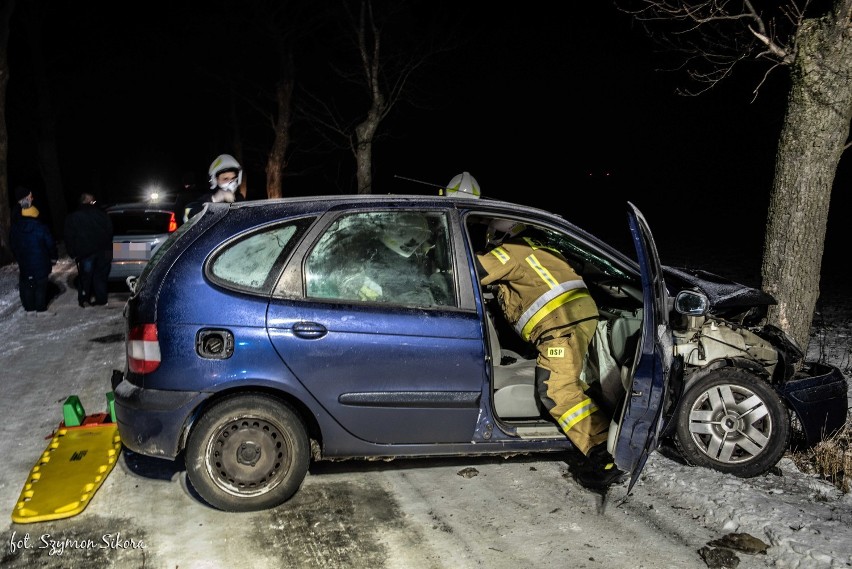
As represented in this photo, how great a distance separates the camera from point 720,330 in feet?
14.4

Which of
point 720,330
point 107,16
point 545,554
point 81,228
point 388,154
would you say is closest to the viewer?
point 545,554

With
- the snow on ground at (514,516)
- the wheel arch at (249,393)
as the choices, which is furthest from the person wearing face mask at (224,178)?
the wheel arch at (249,393)

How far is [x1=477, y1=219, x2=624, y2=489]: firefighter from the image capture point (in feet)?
13.7

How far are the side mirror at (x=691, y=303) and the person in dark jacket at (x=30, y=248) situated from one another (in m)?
8.52

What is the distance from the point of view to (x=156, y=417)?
3.74m

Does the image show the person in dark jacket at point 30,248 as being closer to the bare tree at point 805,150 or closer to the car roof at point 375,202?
the car roof at point 375,202

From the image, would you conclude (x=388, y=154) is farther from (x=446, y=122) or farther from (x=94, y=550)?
(x=94, y=550)

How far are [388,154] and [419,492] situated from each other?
40919 millimetres

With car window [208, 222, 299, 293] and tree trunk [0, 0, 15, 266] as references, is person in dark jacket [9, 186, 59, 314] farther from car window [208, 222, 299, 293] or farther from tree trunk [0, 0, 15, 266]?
car window [208, 222, 299, 293]

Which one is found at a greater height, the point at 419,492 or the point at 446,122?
the point at 446,122

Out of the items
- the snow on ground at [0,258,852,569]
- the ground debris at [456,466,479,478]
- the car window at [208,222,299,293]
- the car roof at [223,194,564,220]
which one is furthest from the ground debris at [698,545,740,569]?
the car window at [208,222,299,293]

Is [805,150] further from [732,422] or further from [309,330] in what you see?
[309,330]

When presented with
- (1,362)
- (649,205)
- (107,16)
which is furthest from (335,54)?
(1,362)

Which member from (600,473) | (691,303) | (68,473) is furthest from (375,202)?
(68,473)
